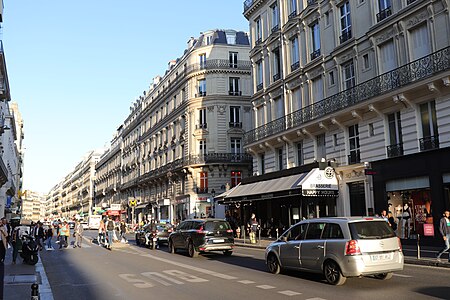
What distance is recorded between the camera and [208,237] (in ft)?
60.2

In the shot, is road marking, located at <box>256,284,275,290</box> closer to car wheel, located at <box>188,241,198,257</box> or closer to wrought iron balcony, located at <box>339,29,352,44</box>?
car wheel, located at <box>188,241,198,257</box>

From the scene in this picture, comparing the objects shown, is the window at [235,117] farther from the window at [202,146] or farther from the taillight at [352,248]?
the taillight at [352,248]

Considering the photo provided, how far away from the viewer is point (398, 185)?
20.5 meters

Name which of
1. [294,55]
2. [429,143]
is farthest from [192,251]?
[294,55]

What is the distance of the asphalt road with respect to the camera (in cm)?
936

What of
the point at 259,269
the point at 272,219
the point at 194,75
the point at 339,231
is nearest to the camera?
the point at 339,231

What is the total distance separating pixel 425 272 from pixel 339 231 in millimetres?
3675

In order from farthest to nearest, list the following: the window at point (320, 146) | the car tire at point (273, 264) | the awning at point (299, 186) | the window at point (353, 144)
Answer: the window at point (320, 146), the awning at point (299, 186), the window at point (353, 144), the car tire at point (273, 264)

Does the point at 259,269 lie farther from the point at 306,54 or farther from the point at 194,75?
the point at 194,75

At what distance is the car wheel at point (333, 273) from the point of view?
403 inches

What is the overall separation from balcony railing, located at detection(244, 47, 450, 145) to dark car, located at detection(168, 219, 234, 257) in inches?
373

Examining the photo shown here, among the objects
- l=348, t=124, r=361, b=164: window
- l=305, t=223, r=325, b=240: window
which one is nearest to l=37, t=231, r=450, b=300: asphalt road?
l=305, t=223, r=325, b=240: window

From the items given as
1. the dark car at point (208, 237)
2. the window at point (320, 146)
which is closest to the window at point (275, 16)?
the window at point (320, 146)

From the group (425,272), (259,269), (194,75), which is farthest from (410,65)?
(194,75)
